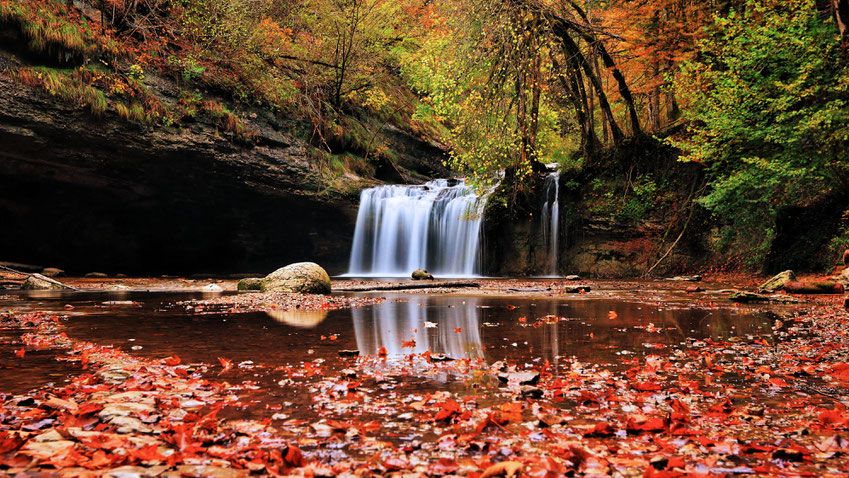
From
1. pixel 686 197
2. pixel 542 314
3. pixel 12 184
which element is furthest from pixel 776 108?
pixel 12 184

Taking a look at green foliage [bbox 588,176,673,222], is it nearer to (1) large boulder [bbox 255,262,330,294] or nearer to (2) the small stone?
(1) large boulder [bbox 255,262,330,294]

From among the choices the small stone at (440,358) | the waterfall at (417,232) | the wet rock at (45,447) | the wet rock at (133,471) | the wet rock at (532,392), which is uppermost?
the waterfall at (417,232)

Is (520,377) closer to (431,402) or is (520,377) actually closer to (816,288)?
(431,402)

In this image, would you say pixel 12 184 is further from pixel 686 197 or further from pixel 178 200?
pixel 686 197

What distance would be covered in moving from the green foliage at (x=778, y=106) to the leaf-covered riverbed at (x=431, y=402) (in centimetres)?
750

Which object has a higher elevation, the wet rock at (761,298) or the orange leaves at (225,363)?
the orange leaves at (225,363)

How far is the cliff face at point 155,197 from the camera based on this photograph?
15.3 m

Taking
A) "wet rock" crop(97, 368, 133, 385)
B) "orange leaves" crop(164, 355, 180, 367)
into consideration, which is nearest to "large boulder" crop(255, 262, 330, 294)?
"orange leaves" crop(164, 355, 180, 367)

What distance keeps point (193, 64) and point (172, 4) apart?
210cm

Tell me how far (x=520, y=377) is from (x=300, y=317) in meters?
4.11

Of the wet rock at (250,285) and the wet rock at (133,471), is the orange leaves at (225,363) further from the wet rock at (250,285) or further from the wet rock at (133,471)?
the wet rock at (250,285)

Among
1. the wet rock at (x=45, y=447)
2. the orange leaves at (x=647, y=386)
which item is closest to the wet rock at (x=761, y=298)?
the orange leaves at (x=647, y=386)

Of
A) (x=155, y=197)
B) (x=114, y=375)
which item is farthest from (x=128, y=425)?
(x=155, y=197)

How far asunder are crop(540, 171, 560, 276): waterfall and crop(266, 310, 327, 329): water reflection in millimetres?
14148
